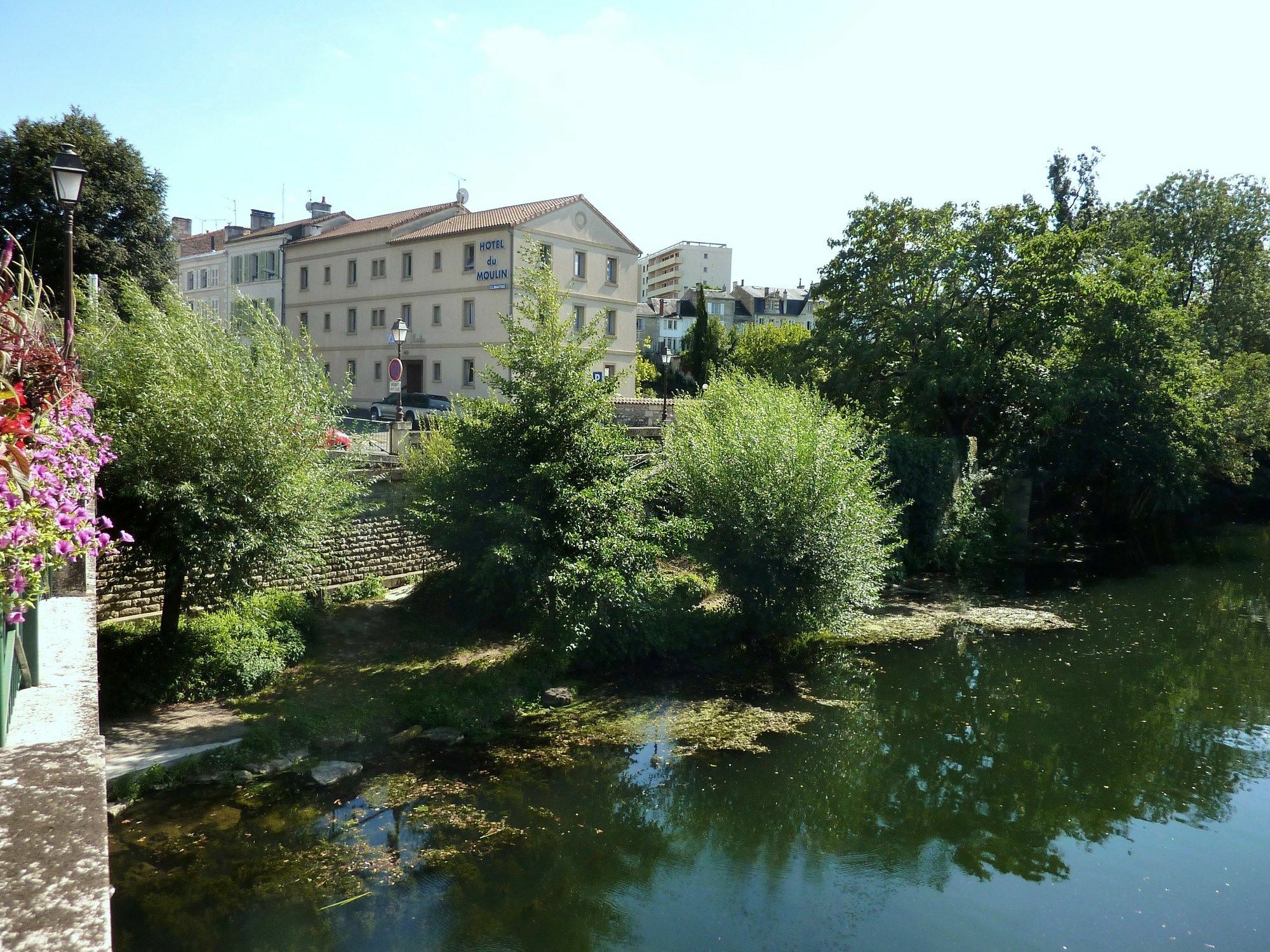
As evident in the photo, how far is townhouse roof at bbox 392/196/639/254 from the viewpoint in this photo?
129 ft

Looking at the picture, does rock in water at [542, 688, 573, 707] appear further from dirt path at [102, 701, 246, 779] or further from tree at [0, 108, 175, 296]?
tree at [0, 108, 175, 296]

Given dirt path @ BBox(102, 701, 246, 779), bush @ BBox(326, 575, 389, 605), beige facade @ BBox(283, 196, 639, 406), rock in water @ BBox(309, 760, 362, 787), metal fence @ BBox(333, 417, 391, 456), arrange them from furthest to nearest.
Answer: beige facade @ BBox(283, 196, 639, 406), bush @ BBox(326, 575, 389, 605), metal fence @ BBox(333, 417, 391, 456), rock in water @ BBox(309, 760, 362, 787), dirt path @ BBox(102, 701, 246, 779)

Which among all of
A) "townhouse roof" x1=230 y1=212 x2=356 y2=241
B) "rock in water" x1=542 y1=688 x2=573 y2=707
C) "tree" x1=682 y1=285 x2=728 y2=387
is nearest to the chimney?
"townhouse roof" x1=230 y1=212 x2=356 y2=241

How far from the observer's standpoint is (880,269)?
28047 mm

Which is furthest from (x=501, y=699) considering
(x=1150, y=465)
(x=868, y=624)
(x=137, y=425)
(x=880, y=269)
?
(x=1150, y=465)

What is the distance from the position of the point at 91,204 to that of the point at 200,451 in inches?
645

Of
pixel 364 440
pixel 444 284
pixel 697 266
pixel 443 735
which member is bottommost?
pixel 443 735

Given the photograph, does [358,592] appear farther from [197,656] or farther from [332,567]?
[197,656]

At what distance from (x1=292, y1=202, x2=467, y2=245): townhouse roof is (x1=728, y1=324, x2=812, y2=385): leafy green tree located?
1616 cm

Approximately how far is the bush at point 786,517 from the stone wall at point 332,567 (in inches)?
221

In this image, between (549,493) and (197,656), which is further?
(549,493)

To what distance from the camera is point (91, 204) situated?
25.1m

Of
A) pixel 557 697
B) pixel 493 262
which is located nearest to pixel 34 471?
pixel 557 697

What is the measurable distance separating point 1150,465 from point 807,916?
2692 cm
